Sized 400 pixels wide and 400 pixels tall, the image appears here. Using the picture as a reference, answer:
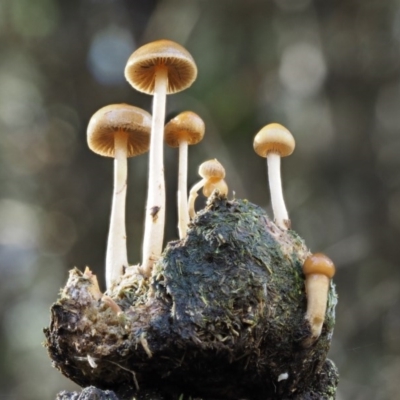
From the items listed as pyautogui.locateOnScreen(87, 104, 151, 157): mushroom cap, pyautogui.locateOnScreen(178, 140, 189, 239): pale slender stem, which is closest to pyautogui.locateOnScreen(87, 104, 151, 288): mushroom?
pyautogui.locateOnScreen(87, 104, 151, 157): mushroom cap

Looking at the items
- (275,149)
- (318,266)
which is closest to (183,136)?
(275,149)

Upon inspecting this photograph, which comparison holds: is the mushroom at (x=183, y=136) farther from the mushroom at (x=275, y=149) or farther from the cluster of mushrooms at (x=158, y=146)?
the mushroom at (x=275, y=149)

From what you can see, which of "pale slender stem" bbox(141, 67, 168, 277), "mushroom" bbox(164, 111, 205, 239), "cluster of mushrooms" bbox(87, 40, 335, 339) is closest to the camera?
"pale slender stem" bbox(141, 67, 168, 277)

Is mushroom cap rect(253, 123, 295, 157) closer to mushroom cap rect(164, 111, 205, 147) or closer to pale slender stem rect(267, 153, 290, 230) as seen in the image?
pale slender stem rect(267, 153, 290, 230)

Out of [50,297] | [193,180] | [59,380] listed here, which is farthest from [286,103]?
[59,380]

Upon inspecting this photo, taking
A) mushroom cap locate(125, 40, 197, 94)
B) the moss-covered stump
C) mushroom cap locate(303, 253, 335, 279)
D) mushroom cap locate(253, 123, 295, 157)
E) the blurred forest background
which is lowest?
the moss-covered stump

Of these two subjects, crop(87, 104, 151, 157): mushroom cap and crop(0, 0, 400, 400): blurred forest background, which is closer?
crop(87, 104, 151, 157): mushroom cap

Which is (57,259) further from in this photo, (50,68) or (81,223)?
(50,68)
